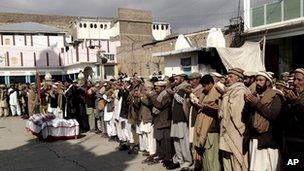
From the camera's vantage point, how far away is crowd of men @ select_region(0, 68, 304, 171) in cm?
475

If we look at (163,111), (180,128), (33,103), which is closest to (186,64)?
(33,103)

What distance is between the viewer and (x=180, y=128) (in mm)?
7102

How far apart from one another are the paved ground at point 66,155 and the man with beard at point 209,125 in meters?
1.76

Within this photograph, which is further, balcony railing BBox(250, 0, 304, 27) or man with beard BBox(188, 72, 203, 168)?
balcony railing BBox(250, 0, 304, 27)

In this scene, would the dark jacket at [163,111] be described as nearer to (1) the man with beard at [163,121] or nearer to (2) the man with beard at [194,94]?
(1) the man with beard at [163,121]

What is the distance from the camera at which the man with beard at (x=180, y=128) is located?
7098 mm

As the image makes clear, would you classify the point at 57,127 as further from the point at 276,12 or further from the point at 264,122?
the point at 276,12

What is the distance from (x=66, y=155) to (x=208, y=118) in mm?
4670

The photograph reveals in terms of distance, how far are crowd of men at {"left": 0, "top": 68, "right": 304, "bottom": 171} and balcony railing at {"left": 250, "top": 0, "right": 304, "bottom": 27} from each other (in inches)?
384

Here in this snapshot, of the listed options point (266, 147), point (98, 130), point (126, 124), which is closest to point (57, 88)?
point (98, 130)

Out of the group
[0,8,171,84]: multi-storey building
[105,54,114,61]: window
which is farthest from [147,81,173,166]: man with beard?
[105,54,114,61]: window

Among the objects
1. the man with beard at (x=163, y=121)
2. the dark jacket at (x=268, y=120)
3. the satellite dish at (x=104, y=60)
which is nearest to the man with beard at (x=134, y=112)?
the man with beard at (x=163, y=121)

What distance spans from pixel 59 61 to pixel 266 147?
37.5 meters

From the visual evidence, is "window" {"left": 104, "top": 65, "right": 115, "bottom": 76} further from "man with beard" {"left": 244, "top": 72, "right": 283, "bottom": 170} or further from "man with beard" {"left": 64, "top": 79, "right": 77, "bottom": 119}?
"man with beard" {"left": 244, "top": 72, "right": 283, "bottom": 170}
